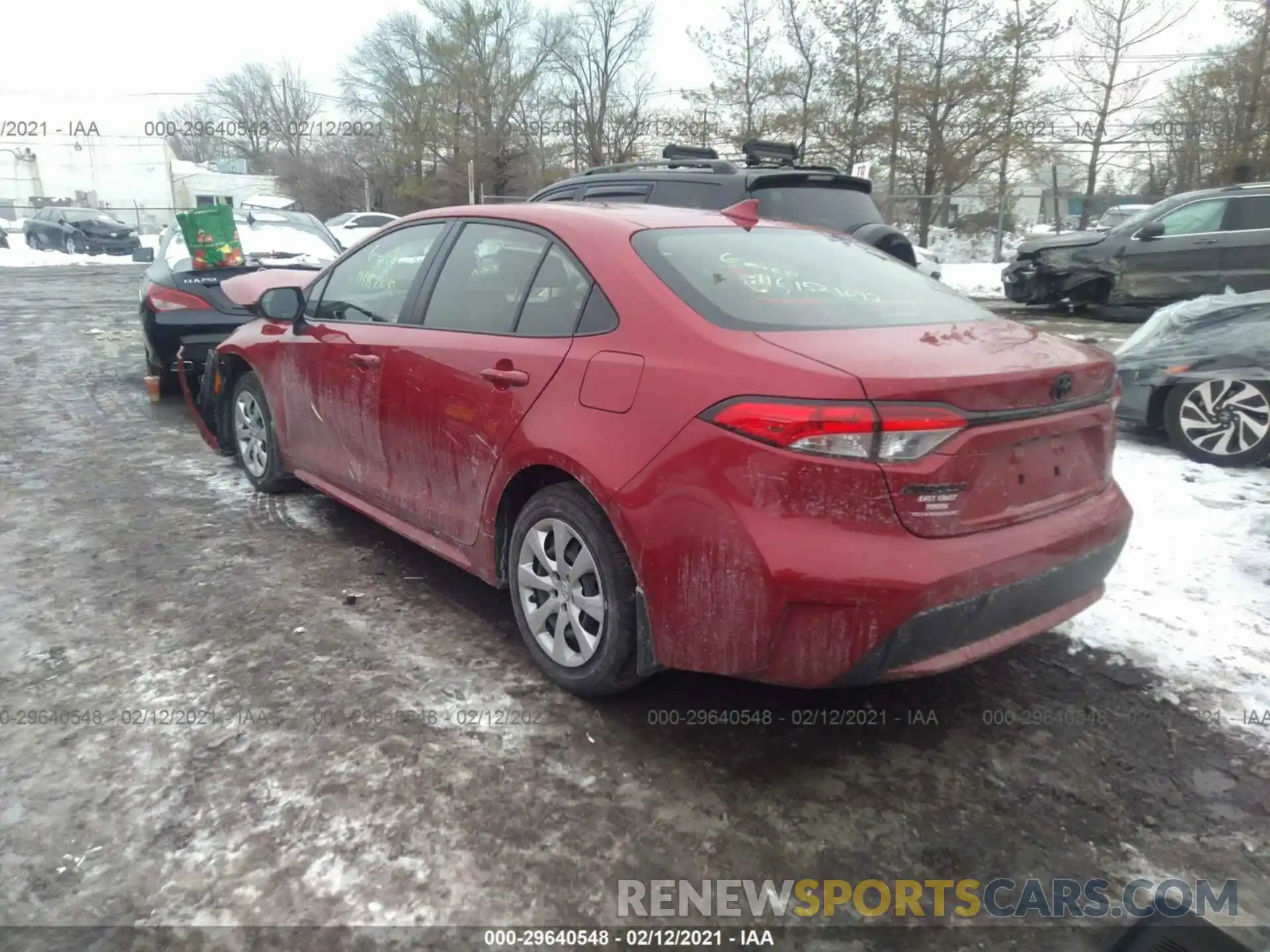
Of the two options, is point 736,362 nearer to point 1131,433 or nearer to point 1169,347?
point 1169,347

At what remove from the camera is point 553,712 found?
3.02 m

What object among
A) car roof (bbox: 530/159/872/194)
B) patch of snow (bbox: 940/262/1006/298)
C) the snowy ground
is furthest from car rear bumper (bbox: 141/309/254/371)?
the snowy ground

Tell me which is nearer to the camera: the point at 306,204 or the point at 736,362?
the point at 736,362

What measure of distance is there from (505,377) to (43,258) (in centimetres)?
2971

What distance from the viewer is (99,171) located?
58031 millimetres

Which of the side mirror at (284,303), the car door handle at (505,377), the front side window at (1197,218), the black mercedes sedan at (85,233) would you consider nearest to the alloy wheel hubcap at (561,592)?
the car door handle at (505,377)

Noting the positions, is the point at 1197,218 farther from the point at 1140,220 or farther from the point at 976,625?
the point at 976,625

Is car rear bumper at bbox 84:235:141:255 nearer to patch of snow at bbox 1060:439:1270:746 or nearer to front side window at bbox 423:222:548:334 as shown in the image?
front side window at bbox 423:222:548:334

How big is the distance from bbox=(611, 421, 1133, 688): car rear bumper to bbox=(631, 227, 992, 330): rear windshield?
543 millimetres

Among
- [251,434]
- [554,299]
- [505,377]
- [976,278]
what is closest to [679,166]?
[251,434]

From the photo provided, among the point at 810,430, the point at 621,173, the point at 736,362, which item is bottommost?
the point at 810,430

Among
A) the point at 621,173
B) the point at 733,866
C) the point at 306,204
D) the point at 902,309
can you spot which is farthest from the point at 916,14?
the point at 306,204

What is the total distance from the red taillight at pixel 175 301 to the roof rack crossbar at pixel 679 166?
3.27 metres

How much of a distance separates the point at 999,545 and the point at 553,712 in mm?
1499
